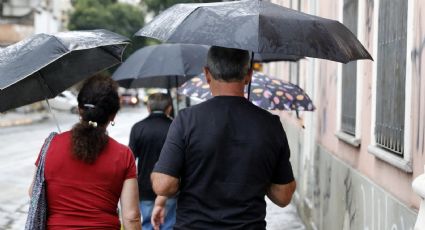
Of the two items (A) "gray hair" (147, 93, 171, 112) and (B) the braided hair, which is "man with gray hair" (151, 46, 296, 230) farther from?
(A) "gray hair" (147, 93, 171, 112)

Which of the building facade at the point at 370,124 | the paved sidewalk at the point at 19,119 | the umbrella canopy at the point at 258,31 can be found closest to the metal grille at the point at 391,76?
the building facade at the point at 370,124

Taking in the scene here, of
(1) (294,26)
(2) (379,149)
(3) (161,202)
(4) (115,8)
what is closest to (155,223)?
(3) (161,202)

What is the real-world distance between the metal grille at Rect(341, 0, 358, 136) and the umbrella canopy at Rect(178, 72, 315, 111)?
0.69m

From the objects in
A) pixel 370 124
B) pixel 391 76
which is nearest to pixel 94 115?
pixel 391 76

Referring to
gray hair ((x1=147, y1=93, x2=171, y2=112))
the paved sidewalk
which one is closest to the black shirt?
gray hair ((x1=147, y1=93, x2=171, y2=112))

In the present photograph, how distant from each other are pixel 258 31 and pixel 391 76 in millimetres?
1800

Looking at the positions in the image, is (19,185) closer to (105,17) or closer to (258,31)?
(258,31)

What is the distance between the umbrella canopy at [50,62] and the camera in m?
3.31

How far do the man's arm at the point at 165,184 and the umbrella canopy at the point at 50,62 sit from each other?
2.76 feet

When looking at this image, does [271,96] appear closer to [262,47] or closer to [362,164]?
[362,164]

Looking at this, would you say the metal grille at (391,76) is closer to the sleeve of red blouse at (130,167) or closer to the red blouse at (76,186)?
the sleeve of red blouse at (130,167)

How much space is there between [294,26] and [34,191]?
1478mm

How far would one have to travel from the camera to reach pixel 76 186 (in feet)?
10.5

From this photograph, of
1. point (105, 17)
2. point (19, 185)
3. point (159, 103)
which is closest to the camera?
point (159, 103)
